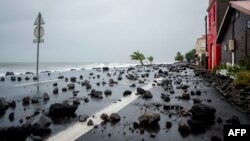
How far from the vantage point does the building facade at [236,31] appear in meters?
18.8

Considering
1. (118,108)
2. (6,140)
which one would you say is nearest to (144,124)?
(118,108)

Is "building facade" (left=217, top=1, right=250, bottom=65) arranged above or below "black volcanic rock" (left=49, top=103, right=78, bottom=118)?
above

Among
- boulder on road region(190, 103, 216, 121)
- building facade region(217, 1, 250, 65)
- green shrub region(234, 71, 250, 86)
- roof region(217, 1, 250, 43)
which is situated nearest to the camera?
boulder on road region(190, 103, 216, 121)

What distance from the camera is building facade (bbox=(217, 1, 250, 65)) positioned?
18.8 meters

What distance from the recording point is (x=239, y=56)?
20.6 meters

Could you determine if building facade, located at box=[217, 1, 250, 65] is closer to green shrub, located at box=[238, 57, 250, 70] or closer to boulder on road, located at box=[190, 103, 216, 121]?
green shrub, located at box=[238, 57, 250, 70]

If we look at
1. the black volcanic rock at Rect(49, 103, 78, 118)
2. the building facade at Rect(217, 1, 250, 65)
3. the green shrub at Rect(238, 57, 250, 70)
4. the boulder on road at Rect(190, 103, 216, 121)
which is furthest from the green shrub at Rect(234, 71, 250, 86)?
the black volcanic rock at Rect(49, 103, 78, 118)

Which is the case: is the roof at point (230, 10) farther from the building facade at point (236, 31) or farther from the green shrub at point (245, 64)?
the green shrub at point (245, 64)

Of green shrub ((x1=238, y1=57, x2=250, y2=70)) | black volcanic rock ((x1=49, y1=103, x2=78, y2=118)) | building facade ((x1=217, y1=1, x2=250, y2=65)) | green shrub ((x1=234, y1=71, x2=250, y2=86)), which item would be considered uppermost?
building facade ((x1=217, y1=1, x2=250, y2=65))

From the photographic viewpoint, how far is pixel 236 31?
2173 cm

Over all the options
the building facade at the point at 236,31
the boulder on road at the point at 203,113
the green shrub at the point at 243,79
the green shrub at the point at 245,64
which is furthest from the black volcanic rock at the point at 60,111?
the building facade at the point at 236,31

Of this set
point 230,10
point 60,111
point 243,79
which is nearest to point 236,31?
point 230,10

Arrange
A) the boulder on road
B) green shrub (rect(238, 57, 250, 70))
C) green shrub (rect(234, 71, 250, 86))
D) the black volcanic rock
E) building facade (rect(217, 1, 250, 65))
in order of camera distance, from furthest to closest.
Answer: building facade (rect(217, 1, 250, 65))
green shrub (rect(238, 57, 250, 70))
green shrub (rect(234, 71, 250, 86))
the black volcanic rock
the boulder on road

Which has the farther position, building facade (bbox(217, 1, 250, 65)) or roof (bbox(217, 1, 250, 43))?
roof (bbox(217, 1, 250, 43))
